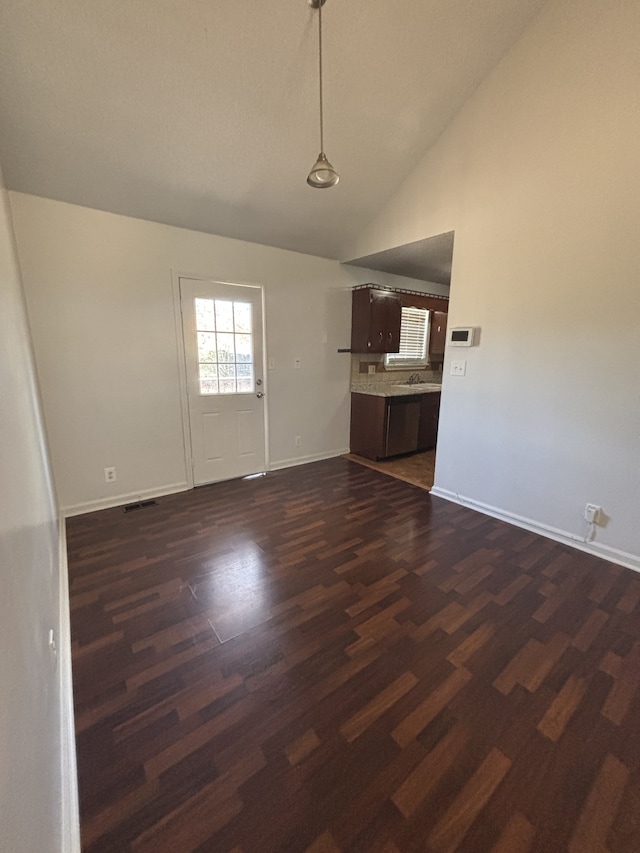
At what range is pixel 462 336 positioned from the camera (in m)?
3.00

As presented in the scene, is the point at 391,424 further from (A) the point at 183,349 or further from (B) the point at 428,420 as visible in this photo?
(A) the point at 183,349

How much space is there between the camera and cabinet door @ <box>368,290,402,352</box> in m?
4.30

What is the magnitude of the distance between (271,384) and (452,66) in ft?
9.55

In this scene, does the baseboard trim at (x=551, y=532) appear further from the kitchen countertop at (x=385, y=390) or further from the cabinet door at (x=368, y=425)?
the kitchen countertop at (x=385, y=390)

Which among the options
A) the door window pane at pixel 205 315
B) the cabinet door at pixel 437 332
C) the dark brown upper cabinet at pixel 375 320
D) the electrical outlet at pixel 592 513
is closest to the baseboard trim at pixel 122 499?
the door window pane at pixel 205 315

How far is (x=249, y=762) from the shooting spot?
1.21 m

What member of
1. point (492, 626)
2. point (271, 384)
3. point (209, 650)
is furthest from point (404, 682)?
point (271, 384)

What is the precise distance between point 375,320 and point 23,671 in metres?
4.21

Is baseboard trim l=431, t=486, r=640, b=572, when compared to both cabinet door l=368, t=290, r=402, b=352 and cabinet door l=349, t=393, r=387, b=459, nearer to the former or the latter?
cabinet door l=349, t=393, r=387, b=459

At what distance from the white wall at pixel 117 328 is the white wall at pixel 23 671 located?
144 centimetres

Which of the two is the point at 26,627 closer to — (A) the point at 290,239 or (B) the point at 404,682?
(B) the point at 404,682

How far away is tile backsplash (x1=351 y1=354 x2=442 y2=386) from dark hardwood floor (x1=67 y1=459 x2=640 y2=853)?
8.80 feet

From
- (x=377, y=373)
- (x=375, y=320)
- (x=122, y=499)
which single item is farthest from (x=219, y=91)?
(x=377, y=373)

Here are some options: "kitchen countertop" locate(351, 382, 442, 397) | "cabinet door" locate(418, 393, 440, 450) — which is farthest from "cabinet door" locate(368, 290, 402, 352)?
"cabinet door" locate(418, 393, 440, 450)
